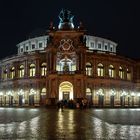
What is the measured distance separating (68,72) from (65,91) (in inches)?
234

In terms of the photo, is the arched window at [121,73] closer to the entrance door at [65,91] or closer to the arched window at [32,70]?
the entrance door at [65,91]

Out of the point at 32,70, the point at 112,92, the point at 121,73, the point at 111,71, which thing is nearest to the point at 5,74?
the point at 32,70

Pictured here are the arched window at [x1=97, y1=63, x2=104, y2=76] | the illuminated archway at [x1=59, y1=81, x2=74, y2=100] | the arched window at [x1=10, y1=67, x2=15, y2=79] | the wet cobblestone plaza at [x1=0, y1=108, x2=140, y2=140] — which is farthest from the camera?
the arched window at [x1=10, y1=67, x2=15, y2=79]

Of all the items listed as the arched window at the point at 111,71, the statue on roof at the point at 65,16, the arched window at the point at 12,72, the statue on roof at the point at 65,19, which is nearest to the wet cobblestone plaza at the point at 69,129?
the statue on roof at the point at 65,19

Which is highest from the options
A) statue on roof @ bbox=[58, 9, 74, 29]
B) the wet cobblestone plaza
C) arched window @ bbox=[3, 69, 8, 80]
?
statue on roof @ bbox=[58, 9, 74, 29]

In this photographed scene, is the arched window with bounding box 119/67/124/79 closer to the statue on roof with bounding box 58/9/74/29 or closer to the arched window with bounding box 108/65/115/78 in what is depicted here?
the arched window with bounding box 108/65/115/78

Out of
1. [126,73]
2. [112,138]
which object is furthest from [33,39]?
[112,138]

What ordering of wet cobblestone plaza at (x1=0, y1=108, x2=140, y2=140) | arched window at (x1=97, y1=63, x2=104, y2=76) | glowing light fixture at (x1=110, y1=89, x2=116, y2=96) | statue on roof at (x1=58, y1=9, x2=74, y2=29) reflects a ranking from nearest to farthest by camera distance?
wet cobblestone plaza at (x1=0, y1=108, x2=140, y2=140)
statue on roof at (x1=58, y1=9, x2=74, y2=29)
arched window at (x1=97, y1=63, x2=104, y2=76)
glowing light fixture at (x1=110, y1=89, x2=116, y2=96)

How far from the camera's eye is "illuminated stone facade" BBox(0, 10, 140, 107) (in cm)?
8950

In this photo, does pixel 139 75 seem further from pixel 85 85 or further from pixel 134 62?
pixel 85 85

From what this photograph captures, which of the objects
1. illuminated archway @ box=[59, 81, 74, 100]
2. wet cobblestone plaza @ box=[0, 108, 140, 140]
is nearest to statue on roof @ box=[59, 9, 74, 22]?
illuminated archway @ box=[59, 81, 74, 100]

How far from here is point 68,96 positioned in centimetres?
9200

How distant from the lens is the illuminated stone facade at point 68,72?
3524 inches

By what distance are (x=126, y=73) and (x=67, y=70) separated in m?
24.5
